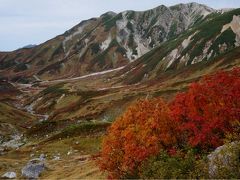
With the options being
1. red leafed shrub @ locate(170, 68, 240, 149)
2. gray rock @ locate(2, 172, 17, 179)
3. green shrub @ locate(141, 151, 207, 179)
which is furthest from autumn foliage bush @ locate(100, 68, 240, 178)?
gray rock @ locate(2, 172, 17, 179)

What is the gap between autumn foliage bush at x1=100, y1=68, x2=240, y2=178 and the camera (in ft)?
143

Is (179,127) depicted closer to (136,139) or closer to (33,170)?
(136,139)

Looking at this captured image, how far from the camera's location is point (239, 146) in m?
30.5

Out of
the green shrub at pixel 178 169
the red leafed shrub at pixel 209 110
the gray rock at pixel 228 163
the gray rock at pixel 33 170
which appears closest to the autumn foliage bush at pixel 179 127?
the red leafed shrub at pixel 209 110

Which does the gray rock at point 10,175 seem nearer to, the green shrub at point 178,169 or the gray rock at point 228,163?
the green shrub at point 178,169

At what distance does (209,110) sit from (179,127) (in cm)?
396

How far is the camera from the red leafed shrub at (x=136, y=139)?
45.8 m

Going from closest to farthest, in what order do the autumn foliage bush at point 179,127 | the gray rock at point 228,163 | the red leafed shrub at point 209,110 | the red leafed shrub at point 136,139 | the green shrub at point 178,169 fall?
the gray rock at point 228,163 < the green shrub at point 178,169 < the red leafed shrub at point 209,110 < the autumn foliage bush at point 179,127 < the red leafed shrub at point 136,139

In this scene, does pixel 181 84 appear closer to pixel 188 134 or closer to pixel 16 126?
pixel 16 126

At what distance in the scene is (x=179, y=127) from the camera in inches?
1849

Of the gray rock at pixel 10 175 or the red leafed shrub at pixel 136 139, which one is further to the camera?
the gray rock at pixel 10 175

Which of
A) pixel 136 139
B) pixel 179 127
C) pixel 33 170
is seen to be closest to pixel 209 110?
pixel 179 127

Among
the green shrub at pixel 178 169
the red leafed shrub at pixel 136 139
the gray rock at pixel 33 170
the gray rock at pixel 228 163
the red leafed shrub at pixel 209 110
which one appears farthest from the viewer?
the gray rock at pixel 33 170

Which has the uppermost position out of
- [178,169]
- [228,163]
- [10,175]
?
[228,163]
